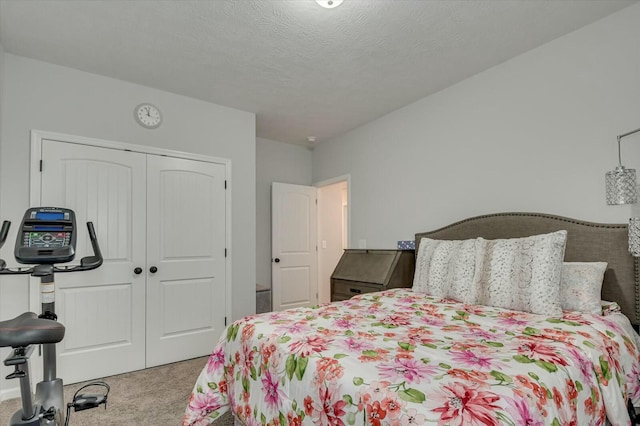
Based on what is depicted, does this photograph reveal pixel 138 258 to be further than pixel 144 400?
Yes

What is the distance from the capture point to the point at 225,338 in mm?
1987

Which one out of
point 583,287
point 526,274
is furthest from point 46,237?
point 583,287

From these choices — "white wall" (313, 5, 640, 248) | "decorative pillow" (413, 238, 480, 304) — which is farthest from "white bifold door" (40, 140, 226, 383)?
"decorative pillow" (413, 238, 480, 304)

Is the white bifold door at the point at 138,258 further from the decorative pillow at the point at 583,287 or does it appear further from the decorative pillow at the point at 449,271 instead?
the decorative pillow at the point at 583,287

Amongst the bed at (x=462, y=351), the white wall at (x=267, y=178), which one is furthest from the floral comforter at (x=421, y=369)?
the white wall at (x=267, y=178)

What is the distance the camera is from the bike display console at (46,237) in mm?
1798

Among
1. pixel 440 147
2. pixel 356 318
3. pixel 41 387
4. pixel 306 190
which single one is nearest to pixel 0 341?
pixel 41 387

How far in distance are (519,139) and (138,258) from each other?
346 centimetres

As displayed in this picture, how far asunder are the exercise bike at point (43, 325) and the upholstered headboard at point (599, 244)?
284cm

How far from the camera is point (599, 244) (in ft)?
7.35

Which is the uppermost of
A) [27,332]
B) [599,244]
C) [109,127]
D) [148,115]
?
[148,115]

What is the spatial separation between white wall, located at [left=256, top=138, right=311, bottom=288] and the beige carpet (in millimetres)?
1824

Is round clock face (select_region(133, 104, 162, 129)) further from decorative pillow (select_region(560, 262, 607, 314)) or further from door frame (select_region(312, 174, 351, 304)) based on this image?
decorative pillow (select_region(560, 262, 607, 314))

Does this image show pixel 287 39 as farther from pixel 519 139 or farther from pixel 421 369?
pixel 421 369
